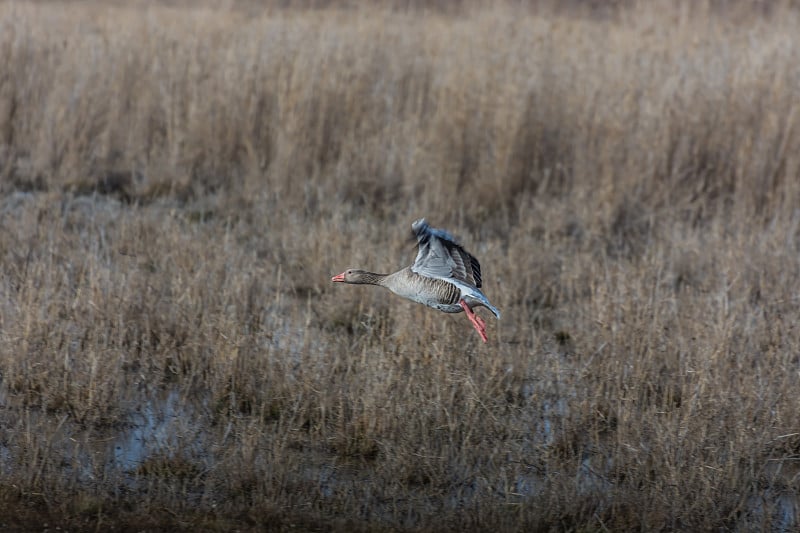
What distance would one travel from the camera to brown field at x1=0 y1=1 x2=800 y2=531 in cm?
478

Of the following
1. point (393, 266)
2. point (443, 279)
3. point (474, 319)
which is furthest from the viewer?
point (393, 266)

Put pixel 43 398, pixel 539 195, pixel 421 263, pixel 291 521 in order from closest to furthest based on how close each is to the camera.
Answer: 1. pixel 291 521
2. pixel 421 263
3. pixel 43 398
4. pixel 539 195

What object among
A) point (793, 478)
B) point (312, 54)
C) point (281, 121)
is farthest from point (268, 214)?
point (793, 478)

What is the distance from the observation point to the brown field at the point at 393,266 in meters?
4.78

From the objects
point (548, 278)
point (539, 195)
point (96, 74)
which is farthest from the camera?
point (96, 74)

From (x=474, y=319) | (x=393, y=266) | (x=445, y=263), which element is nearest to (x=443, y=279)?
(x=445, y=263)

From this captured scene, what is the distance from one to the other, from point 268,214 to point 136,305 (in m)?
2.37

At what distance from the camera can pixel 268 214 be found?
841 cm

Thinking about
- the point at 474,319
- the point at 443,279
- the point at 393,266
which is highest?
the point at 443,279

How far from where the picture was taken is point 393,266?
24.2ft

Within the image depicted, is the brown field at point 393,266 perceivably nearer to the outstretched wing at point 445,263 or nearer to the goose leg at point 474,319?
the goose leg at point 474,319

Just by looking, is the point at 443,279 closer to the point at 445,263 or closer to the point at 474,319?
the point at 445,263

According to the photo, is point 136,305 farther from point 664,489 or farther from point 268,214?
point 664,489

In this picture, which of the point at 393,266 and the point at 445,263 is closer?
the point at 445,263
